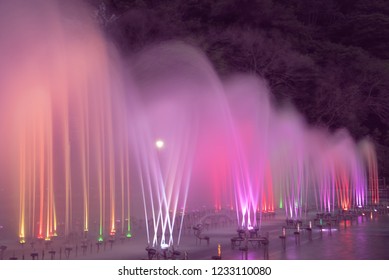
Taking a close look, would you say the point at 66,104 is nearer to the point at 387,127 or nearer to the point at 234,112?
the point at 234,112

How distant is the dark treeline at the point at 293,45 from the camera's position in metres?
36.3

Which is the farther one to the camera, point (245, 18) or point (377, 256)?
point (245, 18)

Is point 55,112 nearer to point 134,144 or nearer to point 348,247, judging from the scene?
point 134,144

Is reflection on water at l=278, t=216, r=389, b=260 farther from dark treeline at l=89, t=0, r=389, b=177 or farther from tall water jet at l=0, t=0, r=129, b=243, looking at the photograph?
dark treeline at l=89, t=0, r=389, b=177

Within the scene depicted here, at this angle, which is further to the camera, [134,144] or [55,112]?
[134,144]

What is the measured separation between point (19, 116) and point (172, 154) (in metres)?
10.0

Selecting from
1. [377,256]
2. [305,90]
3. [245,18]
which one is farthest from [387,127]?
[377,256]

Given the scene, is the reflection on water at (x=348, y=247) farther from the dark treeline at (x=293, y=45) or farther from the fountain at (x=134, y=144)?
the dark treeline at (x=293, y=45)

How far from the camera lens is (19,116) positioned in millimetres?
20156

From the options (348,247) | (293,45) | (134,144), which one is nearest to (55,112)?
(134,144)

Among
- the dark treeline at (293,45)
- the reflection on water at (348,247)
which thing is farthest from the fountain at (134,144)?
the reflection on water at (348,247)

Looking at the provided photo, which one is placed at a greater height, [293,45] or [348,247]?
[293,45]

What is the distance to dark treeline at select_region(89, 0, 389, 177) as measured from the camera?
119 feet

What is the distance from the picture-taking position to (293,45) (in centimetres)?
4469
